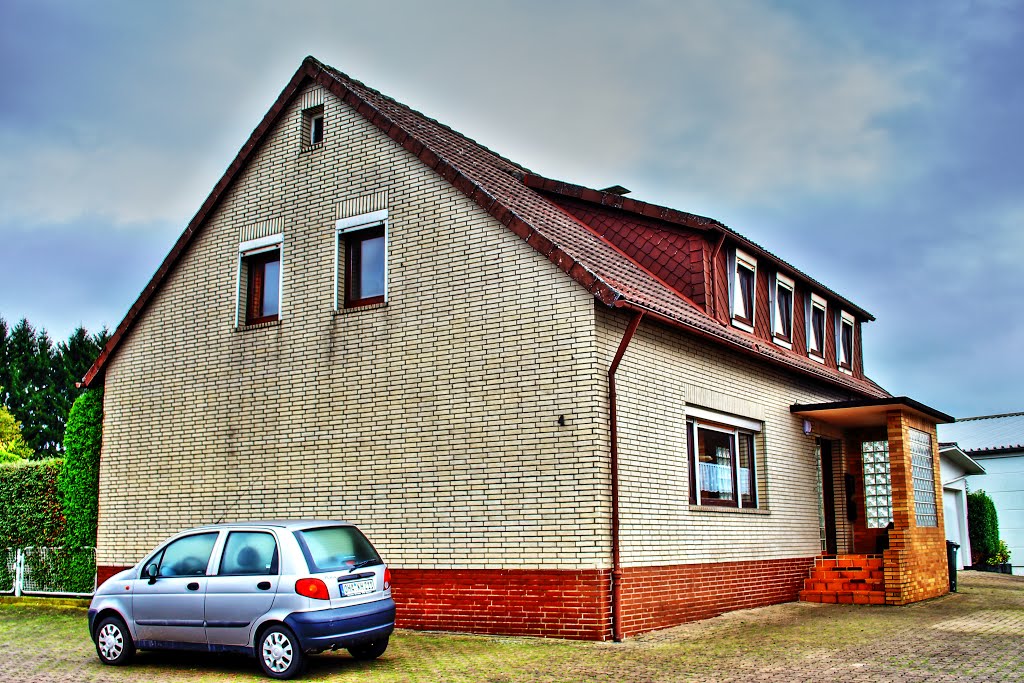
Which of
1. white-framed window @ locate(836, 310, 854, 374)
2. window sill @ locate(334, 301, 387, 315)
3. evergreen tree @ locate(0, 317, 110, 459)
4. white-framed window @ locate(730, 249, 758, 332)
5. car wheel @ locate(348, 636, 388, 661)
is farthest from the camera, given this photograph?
evergreen tree @ locate(0, 317, 110, 459)

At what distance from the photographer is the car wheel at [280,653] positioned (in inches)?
376

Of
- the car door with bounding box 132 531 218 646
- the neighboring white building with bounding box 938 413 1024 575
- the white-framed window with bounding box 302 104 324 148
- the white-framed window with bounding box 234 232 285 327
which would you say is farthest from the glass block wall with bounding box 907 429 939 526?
the neighboring white building with bounding box 938 413 1024 575

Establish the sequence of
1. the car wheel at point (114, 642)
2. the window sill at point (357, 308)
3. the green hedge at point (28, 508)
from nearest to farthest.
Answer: the car wheel at point (114, 642) < the window sill at point (357, 308) < the green hedge at point (28, 508)

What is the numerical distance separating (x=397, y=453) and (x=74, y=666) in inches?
187

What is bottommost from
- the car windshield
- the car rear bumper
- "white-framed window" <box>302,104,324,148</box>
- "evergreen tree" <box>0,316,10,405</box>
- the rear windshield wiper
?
the car rear bumper

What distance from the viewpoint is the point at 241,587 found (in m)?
9.93

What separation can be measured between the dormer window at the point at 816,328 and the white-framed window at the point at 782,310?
105cm

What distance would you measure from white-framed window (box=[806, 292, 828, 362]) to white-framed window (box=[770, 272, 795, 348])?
40.4 inches

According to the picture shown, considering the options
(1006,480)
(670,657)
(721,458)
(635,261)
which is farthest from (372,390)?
(1006,480)

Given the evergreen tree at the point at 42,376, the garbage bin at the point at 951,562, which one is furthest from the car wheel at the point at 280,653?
the evergreen tree at the point at 42,376

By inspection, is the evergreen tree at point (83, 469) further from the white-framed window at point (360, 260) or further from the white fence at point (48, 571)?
the white-framed window at point (360, 260)

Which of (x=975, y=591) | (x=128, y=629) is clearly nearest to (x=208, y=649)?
(x=128, y=629)

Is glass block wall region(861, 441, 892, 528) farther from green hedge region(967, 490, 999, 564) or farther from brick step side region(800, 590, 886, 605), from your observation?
green hedge region(967, 490, 999, 564)

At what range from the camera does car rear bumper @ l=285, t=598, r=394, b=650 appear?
9492 mm
